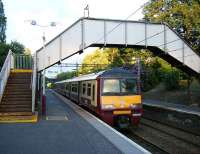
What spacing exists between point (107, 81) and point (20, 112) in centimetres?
432

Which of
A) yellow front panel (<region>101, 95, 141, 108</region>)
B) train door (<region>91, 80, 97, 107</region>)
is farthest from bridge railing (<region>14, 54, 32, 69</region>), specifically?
yellow front panel (<region>101, 95, 141, 108</region>)

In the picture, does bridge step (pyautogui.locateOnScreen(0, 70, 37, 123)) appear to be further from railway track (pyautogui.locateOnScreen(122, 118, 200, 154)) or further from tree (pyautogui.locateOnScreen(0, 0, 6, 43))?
tree (pyautogui.locateOnScreen(0, 0, 6, 43))

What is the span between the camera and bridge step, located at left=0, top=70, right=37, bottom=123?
58.0 feet

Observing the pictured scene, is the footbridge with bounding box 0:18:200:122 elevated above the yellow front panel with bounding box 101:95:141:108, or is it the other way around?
the footbridge with bounding box 0:18:200:122

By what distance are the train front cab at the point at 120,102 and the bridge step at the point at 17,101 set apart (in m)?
3.35

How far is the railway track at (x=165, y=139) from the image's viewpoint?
49.1 feet

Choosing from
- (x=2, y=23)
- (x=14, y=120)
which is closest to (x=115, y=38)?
(x=14, y=120)

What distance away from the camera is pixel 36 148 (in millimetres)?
10453

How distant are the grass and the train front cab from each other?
12.2 meters

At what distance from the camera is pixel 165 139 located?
17391mm

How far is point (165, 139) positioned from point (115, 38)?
7939 mm

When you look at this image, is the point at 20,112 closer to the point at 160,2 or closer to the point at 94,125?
the point at 94,125

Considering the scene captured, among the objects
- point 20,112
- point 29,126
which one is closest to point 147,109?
point 20,112

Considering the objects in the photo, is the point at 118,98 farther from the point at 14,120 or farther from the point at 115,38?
the point at 115,38
